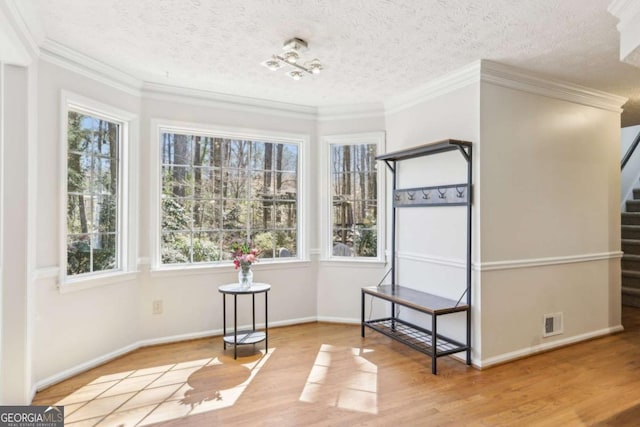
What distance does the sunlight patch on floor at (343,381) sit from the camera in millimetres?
2574

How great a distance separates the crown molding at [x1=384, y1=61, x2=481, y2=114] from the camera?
3.19 m

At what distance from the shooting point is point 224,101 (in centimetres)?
399

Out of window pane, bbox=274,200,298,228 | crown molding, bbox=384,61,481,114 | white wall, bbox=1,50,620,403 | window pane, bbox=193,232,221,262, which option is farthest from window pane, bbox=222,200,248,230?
crown molding, bbox=384,61,481,114

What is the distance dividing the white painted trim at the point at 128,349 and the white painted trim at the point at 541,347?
1981 millimetres

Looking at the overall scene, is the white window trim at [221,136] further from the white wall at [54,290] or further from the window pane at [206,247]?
the white wall at [54,290]

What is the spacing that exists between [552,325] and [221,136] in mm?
3792

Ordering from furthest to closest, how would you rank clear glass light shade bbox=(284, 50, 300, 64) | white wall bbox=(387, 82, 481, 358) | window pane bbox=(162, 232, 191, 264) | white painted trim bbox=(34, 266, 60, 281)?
window pane bbox=(162, 232, 191, 264) → white wall bbox=(387, 82, 481, 358) → clear glass light shade bbox=(284, 50, 300, 64) → white painted trim bbox=(34, 266, 60, 281)

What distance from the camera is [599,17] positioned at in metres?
2.40

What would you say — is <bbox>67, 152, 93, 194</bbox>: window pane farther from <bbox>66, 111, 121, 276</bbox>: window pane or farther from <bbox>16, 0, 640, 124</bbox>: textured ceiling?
<bbox>16, 0, 640, 124</bbox>: textured ceiling

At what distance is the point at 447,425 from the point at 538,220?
2113 millimetres

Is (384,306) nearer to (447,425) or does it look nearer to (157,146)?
(447,425)

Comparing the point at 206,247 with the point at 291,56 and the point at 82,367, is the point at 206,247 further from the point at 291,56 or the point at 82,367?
the point at 291,56

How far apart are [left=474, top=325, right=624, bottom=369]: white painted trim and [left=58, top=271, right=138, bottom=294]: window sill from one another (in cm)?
318

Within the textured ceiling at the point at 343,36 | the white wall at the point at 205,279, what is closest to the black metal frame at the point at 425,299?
the textured ceiling at the point at 343,36
